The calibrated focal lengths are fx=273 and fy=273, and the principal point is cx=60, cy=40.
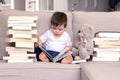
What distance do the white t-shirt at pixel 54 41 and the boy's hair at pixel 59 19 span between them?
9 cm

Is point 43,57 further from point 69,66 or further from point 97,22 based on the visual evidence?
point 97,22

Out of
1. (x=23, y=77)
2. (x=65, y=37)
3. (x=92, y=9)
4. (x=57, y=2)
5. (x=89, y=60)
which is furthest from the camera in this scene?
(x=92, y=9)

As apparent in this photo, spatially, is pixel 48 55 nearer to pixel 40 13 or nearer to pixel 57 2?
pixel 40 13

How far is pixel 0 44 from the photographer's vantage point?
7.29 ft

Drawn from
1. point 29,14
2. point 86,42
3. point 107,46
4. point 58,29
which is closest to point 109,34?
point 107,46

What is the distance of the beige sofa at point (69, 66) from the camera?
1719 mm

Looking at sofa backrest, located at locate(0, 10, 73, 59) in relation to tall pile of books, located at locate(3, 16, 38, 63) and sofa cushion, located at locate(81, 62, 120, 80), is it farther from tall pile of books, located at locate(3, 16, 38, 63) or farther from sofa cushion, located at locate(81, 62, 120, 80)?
sofa cushion, located at locate(81, 62, 120, 80)

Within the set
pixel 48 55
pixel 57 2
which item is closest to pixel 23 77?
pixel 48 55

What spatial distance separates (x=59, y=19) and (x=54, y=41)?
19 centimetres

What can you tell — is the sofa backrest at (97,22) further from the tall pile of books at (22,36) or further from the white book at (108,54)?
the tall pile of books at (22,36)

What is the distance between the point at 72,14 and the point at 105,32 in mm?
332

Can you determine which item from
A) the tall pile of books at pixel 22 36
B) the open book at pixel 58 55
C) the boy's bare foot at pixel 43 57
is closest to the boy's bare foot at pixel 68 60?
the open book at pixel 58 55

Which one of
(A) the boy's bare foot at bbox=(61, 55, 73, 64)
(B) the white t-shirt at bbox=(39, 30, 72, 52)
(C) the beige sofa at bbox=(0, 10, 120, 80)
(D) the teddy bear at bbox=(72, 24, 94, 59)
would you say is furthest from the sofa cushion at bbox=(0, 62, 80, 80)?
(B) the white t-shirt at bbox=(39, 30, 72, 52)

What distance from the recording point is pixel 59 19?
222 centimetres
